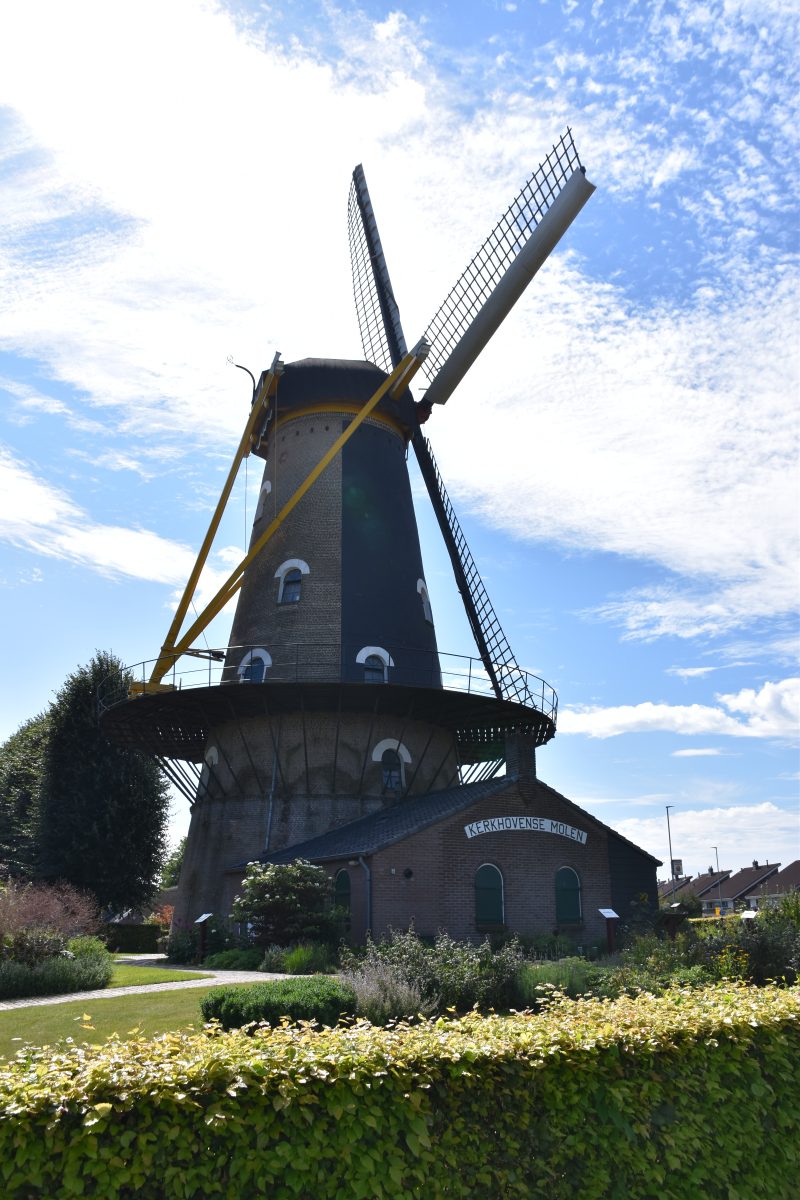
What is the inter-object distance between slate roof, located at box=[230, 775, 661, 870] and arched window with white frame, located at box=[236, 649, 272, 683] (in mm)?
4610

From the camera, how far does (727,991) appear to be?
26.8ft

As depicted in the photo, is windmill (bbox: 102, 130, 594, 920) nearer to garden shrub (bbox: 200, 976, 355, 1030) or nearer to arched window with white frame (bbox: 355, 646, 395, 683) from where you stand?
arched window with white frame (bbox: 355, 646, 395, 683)

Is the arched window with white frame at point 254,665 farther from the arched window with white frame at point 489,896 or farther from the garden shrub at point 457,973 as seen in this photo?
the garden shrub at point 457,973

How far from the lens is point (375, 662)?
2506cm

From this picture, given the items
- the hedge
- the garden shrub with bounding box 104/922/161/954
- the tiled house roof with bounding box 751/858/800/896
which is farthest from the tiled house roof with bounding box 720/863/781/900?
the hedge

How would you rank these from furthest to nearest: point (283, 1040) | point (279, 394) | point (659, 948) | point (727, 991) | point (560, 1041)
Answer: point (279, 394)
point (659, 948)
point (727, 991)
point (560, 1041)
point (283, 1040)

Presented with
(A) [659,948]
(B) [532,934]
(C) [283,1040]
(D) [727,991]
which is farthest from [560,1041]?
(B) [532,934]

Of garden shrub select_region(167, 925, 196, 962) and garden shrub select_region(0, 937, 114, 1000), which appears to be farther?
garden shrub select_region(167, 925, 196, 962)

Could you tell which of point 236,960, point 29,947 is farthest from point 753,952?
point 29,947

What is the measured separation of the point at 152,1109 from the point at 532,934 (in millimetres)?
17372

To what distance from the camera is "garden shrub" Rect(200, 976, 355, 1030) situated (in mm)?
10836

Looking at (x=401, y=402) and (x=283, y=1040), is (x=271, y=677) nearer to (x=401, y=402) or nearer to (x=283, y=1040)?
(x=401, y=402)

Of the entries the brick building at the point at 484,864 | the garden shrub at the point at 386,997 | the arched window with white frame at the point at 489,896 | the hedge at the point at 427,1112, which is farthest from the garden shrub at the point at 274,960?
the hedge at the point at 427,1112

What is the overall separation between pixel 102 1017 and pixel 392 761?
1322 centimetres
